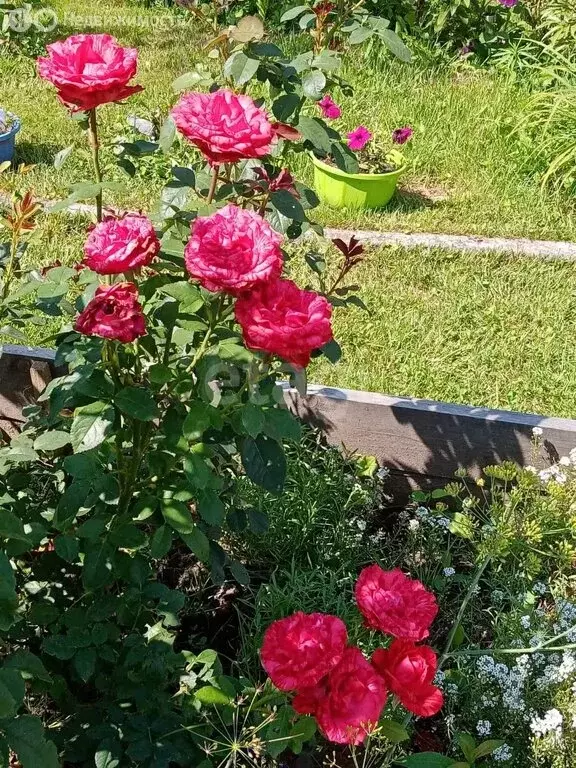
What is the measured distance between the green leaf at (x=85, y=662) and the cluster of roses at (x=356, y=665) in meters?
0.29

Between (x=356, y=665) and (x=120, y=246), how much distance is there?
679mm

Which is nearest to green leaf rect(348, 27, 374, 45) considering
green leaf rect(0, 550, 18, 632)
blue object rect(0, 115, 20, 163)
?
green leaf rect(0, 550, 18, 632)

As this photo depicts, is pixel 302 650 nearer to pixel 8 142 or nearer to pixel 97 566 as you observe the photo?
pixel 97 566

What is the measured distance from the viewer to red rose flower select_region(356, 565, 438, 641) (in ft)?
4.14

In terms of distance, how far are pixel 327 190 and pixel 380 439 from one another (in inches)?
75.8

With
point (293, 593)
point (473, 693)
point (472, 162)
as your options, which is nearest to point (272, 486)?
point (293, 593)

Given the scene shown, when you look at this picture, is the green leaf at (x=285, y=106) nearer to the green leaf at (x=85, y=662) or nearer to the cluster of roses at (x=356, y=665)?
the cluster of roses at (x=356, y=665)

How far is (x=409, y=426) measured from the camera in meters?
2.08

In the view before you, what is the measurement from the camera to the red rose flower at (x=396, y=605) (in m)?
1.26

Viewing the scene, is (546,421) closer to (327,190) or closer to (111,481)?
(111,481)

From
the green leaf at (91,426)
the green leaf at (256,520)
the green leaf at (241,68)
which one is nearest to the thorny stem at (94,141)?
the green leaf at (241,68)

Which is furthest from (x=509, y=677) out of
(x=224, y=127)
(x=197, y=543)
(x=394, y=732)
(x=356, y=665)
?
(x=224, y=127)

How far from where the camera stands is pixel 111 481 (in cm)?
135

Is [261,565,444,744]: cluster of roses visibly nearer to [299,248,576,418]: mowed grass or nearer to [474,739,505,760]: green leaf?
[474,739,505,760]: green leaf
